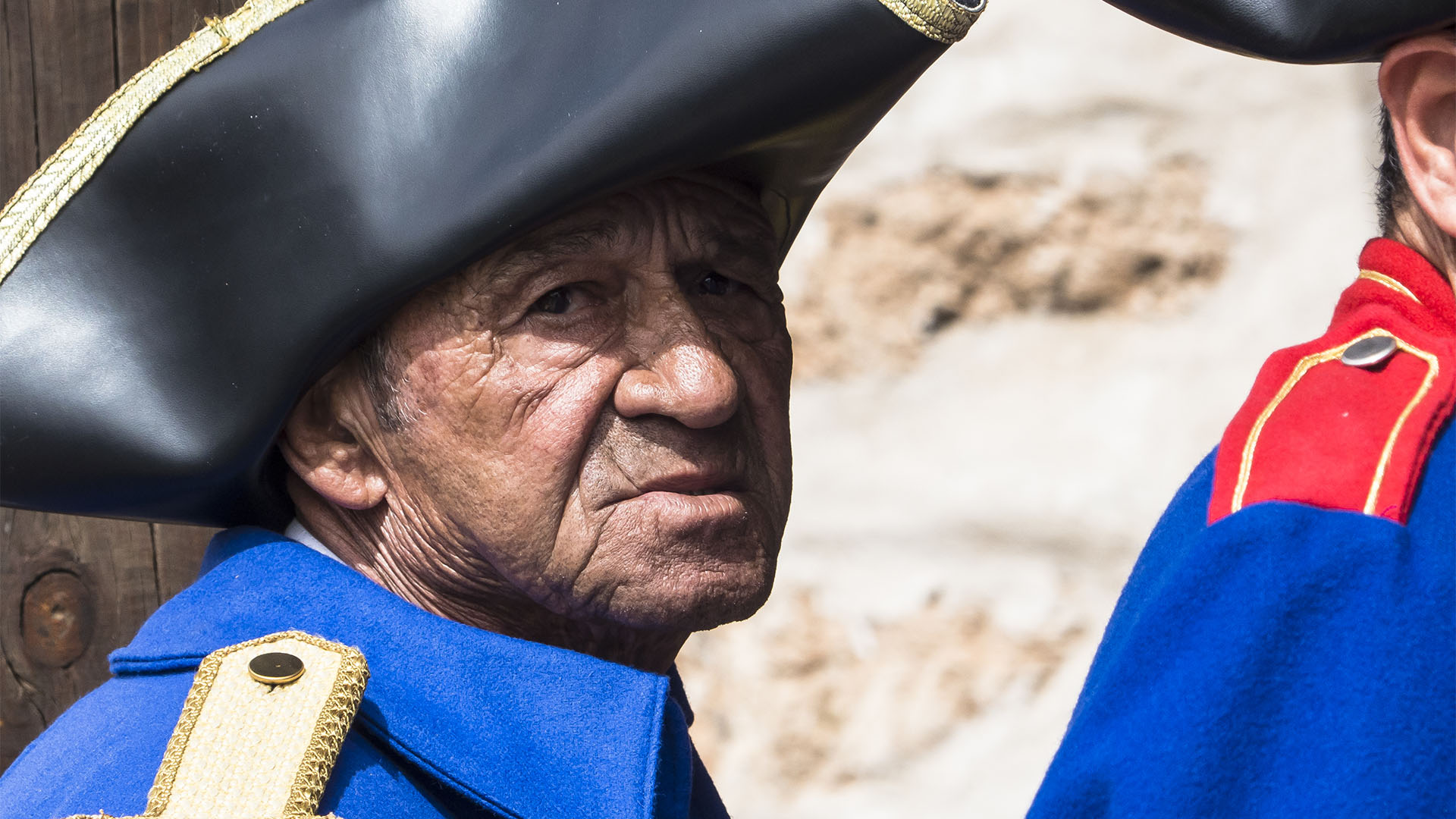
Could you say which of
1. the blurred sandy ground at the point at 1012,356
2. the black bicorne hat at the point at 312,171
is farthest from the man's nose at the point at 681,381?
the blurred sandy ground at the point at 1012,356

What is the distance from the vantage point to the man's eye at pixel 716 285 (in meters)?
1.84

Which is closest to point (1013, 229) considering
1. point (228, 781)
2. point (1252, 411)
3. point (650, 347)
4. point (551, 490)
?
point (650, 347)

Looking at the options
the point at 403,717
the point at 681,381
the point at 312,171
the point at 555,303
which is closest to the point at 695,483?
the point at 681,381

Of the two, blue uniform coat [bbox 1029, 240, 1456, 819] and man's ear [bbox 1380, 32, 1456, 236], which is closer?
blue uniform coat [bbox 1029, 240, 1456, 819]

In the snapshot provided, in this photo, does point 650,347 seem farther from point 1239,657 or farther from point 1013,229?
point 1239,657

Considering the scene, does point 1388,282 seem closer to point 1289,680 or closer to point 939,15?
point 1289,680

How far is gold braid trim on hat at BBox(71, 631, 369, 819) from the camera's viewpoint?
1317 millimetres

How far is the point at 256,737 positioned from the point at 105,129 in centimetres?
69

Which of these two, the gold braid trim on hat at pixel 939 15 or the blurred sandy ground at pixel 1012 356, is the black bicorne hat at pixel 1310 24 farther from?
the blurred sandy ground at pixel 1012 356

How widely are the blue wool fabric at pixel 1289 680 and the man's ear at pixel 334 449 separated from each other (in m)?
0.96

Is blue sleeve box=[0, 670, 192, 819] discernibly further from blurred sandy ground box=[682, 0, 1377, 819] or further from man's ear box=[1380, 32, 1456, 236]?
man's ear box=[1380, 32, 1456, 236]

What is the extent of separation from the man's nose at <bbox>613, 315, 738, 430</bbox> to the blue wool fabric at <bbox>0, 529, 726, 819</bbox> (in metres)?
0.30

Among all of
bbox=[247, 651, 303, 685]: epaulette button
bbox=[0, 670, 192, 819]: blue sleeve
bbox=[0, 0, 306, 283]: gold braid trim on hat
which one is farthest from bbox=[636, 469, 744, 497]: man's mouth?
bbox=[0, 0, 306, 283]: gold braid trim on hat

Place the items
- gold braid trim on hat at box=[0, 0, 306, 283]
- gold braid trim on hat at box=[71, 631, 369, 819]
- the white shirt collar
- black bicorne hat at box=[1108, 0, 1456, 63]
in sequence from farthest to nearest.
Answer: the white shirt collar → gold braid trim on hat at box=[0, 0, 306, 283] → gold braid trim on hat at box=[71, 631, 369, 819] → black bicorne hat at box=[1108, 0, 1456, 63]
